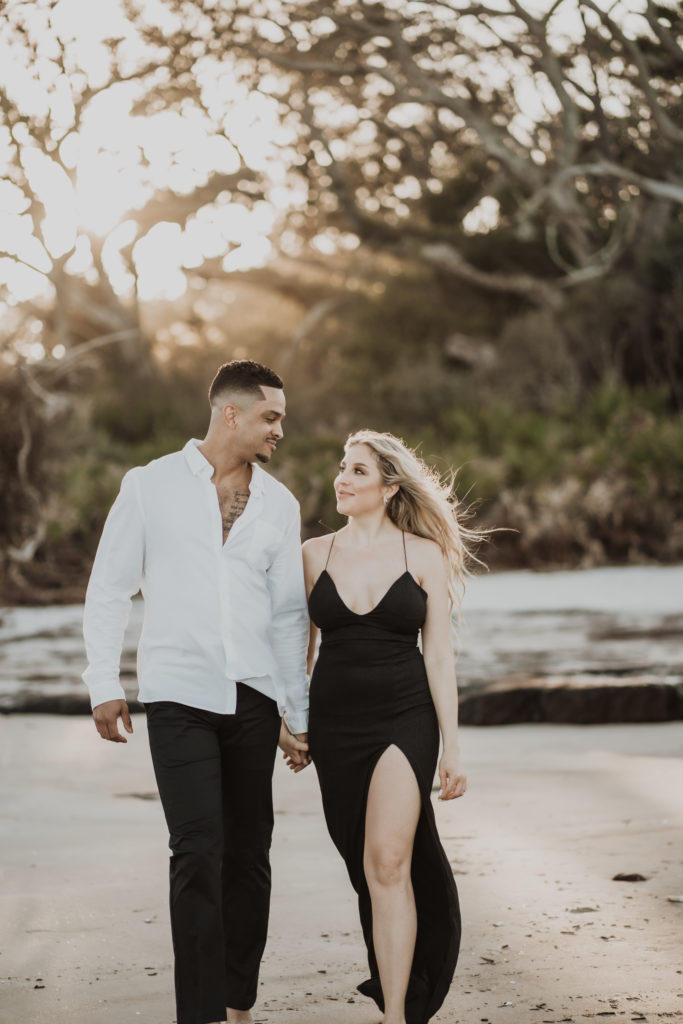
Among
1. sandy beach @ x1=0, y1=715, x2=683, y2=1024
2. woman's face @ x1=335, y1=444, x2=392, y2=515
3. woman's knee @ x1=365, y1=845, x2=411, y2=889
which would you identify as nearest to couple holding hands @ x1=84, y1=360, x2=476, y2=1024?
woman's knee @ x1=365, y1=845, x2=411, y2=889

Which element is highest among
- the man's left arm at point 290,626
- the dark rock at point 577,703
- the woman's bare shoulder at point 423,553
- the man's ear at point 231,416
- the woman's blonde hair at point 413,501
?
the man's ear at point 231,416

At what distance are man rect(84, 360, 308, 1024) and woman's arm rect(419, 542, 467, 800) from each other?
365mm

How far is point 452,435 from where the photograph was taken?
22547mm

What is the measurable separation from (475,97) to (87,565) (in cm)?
1039

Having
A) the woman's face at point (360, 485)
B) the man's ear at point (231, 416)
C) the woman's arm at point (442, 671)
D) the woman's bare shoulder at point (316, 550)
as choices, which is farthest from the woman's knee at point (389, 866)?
the man's ear at point (231, 416)

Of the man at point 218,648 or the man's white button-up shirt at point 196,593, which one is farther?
the man's white button-up shirt at point 196,593

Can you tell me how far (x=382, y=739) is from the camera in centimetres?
380

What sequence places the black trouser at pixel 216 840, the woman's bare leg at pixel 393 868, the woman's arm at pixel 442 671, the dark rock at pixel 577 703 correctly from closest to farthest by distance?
the black trouser at pixel 216 840 < the woman's bare leg at pixel 393 868 < the woman's arm at pixel 442 671 < the dark rock at pixel 577 703

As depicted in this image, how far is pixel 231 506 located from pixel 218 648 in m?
0.43

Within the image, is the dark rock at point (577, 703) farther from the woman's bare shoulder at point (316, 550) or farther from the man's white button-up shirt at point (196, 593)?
the man's white button-up shirt at point (196, 593)

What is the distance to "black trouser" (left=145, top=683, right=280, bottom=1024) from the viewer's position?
3.54 meters

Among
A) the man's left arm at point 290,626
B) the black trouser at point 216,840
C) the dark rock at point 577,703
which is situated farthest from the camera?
the dark rock at point 577,703

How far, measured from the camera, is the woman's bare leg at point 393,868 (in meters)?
3.71

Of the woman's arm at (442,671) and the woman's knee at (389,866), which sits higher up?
the woman's arm at (442,671)
